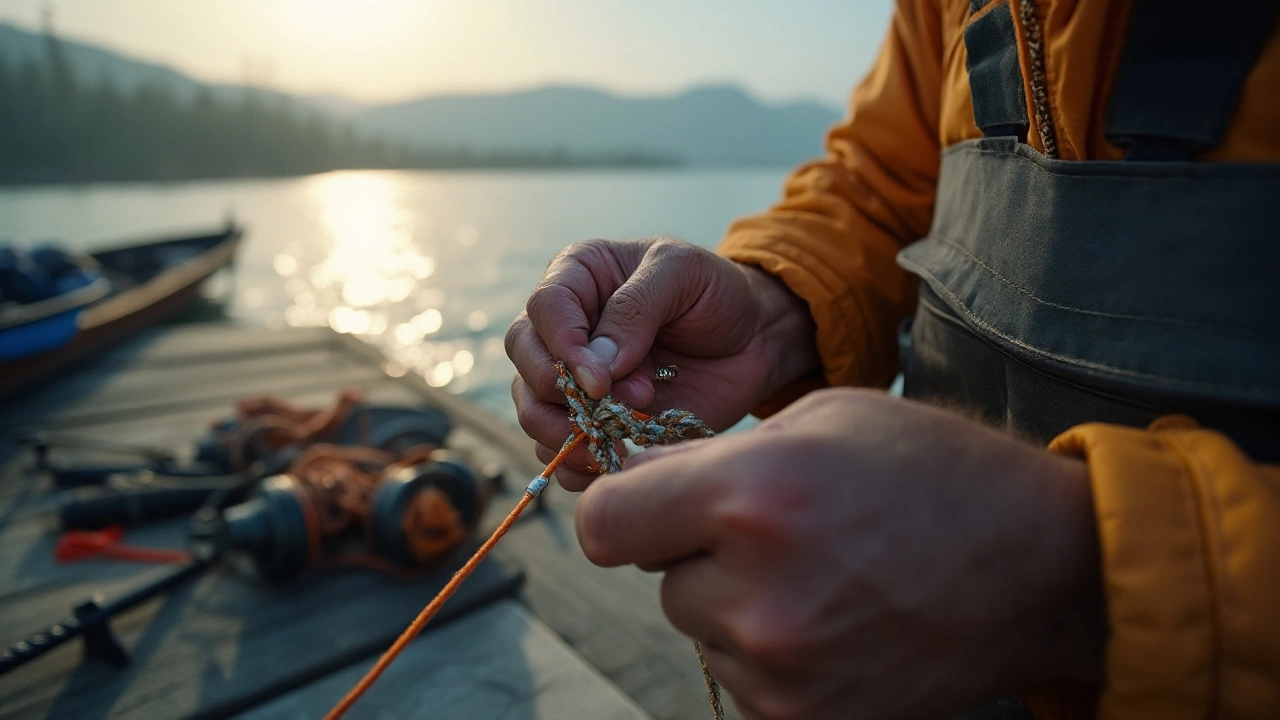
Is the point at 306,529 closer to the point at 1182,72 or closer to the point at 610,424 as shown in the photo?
the point at 610,424

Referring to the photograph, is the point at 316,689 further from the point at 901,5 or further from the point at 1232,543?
the point at 901,5

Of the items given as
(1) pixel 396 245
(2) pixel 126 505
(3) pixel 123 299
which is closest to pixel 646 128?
(1) pixel 396 245

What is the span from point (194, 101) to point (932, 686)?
98.8 m

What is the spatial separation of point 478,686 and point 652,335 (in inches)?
51.2

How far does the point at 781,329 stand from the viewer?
1.90 metres

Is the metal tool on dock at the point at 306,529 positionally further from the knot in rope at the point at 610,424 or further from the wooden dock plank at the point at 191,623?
the knot in rope at the point at 610,424

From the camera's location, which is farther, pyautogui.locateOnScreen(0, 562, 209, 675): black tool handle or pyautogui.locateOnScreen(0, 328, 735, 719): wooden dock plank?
pyautogui.locateOnScreen(0, 328, 735, 719): wooden dock plank

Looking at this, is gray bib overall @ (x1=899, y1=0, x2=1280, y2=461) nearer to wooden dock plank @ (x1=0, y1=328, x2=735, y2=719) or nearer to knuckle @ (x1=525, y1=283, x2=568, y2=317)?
knuckle @ (x1=525, y1=283, x2=568, y2=317)

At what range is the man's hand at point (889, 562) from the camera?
0.77 m

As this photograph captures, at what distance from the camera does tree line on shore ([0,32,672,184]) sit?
64312mm

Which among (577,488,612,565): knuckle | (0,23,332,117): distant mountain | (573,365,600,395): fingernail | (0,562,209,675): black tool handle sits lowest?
(0,562,209,675): black tool handle

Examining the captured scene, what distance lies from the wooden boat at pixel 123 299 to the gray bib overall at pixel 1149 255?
6640 mm

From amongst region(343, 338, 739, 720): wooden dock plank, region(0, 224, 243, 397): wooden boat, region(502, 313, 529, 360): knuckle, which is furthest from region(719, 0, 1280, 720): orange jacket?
region(0, 224, 243, 397): wooden boat

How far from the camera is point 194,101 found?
3142 inches
